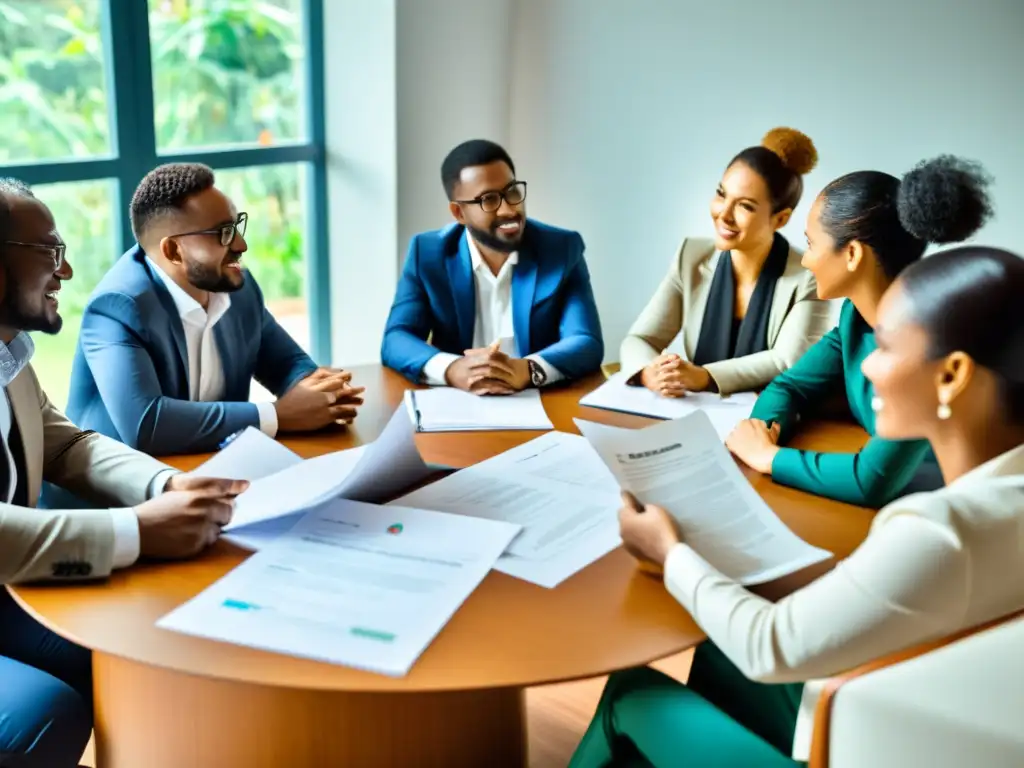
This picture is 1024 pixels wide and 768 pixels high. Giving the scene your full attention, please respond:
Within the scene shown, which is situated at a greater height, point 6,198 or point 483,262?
point 6,198

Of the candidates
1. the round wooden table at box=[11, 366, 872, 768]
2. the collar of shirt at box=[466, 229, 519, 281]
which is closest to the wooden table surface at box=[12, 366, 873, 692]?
the round wooden table at box=[11, 366, 872, 768]

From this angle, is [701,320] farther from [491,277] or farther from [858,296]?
[858,296]

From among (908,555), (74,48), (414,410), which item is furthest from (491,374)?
(74,48)

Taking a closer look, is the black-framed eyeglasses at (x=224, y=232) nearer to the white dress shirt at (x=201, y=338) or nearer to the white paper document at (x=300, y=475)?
the white dress shirt at (x=201, y=338)

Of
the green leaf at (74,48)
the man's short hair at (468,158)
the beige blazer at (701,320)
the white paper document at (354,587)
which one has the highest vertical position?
the green leaf at (74,48)

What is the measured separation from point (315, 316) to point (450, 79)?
3.38ft

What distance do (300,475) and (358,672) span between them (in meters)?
0.57

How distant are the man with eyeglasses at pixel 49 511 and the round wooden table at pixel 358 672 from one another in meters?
0.04

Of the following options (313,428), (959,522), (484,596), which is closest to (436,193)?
(313,428)

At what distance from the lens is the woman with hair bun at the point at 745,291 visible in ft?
8.46

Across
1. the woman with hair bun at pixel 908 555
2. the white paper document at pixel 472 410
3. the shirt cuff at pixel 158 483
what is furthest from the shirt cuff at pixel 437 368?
the woman with hair bun at pixel 908 555

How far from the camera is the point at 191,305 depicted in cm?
223

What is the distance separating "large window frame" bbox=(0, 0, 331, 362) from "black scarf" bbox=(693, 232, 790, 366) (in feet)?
5.94

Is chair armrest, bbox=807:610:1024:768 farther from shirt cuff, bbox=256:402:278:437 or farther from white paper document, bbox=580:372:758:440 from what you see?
shirt cuff, bbox=256:402:278:437
